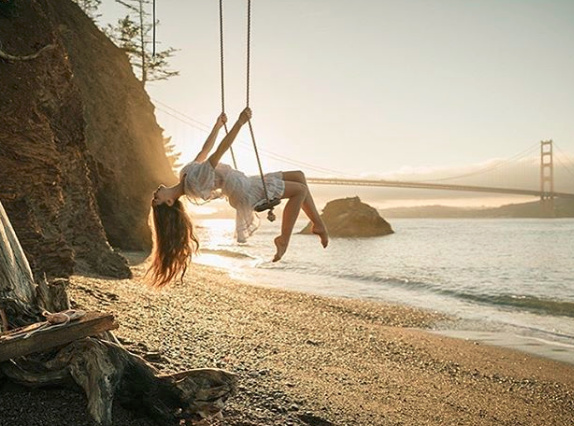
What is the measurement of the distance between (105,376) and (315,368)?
2.74m

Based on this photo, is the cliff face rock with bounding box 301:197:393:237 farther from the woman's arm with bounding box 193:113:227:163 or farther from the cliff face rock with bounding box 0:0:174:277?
the woman's arm with bounding box 193:113:227:163

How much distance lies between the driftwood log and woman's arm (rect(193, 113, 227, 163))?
1.81m

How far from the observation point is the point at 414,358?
22.8ft

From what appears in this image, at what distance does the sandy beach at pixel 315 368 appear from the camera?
12.6 ft

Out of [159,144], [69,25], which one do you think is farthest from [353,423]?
[159,144]

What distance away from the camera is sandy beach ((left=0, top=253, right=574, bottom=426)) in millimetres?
3828

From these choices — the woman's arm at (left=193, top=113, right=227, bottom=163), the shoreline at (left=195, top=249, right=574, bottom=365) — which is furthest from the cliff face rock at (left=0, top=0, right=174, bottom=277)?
the shoreline at (left=195, top=249, right=574, bottom=365)

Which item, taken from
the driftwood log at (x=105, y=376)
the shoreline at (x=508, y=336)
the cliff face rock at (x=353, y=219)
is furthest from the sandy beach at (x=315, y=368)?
the cliff face rock at (x=353, y=219)

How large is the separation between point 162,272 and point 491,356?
5330mm

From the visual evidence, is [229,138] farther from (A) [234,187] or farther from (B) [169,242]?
(B) [169,242]

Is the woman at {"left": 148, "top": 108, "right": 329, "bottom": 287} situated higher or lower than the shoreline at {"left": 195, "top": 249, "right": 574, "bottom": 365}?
higher

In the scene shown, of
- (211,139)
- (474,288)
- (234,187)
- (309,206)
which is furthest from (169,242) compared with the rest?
(474,288)

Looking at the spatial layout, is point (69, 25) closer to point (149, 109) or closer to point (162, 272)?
point (149, 109)

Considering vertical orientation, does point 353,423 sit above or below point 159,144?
below
